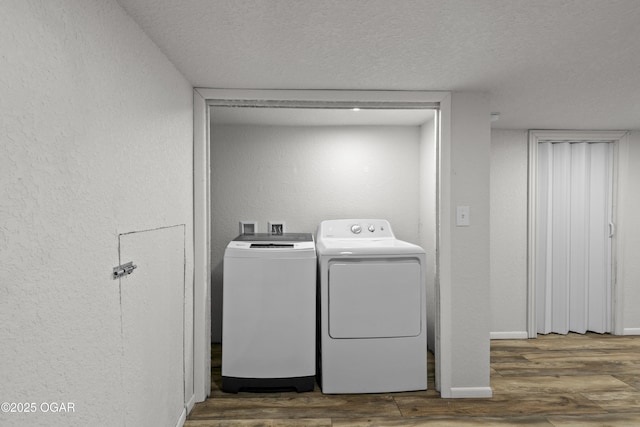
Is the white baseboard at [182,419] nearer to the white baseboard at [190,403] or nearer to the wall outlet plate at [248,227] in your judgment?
the white baseboard at [190,403]

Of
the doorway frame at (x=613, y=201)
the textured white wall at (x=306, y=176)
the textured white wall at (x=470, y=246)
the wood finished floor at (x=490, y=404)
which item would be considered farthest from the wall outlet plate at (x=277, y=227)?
the doorway frame at (x=613, y=201)

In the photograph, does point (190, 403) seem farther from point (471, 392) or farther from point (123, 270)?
point (471, 392)

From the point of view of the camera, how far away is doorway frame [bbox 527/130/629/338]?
379 centimetres

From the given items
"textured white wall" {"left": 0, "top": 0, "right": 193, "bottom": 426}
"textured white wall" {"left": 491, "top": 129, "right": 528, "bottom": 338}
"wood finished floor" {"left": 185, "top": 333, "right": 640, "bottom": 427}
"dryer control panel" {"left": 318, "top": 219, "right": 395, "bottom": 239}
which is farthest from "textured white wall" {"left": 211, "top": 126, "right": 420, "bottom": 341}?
"textured white wall" {"left": 0, "top": 0, "right": 193, "bottom": 426}

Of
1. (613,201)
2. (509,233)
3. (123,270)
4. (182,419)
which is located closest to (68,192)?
(123,270)

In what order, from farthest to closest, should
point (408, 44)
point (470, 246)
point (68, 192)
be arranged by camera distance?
point (470, 246) < point (408, 44) < point (68, 192)

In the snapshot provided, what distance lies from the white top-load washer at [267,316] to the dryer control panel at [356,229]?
805 millimetres

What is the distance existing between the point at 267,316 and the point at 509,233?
2.46 m

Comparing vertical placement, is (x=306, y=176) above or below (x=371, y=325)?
above

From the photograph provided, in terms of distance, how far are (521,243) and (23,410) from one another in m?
3.86

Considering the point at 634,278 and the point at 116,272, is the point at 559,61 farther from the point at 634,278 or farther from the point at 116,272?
the point at 634,278

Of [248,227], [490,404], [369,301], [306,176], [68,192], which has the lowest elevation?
[490,404]

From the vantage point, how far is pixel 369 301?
264cm

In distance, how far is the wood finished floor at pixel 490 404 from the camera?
232 centimetres
